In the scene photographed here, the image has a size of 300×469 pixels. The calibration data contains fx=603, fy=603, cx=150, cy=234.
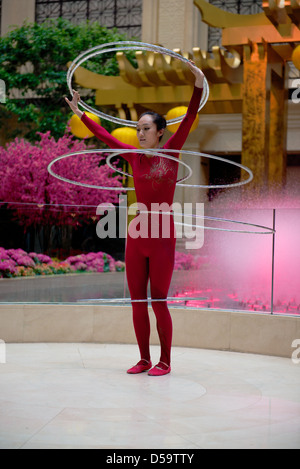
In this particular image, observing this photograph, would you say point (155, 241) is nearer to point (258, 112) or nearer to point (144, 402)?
point (144, 402)

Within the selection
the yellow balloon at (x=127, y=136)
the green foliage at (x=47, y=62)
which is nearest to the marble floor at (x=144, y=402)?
the yellow balloon at (x=127, y=136)

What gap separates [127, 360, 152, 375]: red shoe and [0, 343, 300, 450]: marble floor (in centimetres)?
8

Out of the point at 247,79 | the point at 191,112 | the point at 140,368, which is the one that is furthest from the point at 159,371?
the point at 247,79

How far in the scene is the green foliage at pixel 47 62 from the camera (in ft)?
49.7

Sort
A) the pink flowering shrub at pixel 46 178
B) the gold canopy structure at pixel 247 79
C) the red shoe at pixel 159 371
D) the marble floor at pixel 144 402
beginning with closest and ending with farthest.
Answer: the marble floor at pixel 144 402
the red shoe at pixel 159 371
the gold canopy structure at pixel 247 79
the pink flowering shrub at pixel 46 178

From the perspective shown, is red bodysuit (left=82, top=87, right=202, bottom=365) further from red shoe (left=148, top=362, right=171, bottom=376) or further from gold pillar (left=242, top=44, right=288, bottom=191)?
gold pillar (left=242, top=44, right=288, bottom=191)

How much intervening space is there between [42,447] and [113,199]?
8614 mm

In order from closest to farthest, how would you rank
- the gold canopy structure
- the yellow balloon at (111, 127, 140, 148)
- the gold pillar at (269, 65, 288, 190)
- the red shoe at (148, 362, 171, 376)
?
the red shoe at (148, 362, 171, 376), the gold canopy structure, the yellow balloon at (111, 127, 140, 148), the gold pillar at (269, 65, 288, 190)

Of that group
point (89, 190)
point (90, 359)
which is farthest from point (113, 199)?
point (90, 359)

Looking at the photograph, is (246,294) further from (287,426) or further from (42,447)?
(42,447)

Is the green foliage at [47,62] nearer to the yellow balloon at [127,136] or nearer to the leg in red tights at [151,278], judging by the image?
the yellow balloon at [127,136]

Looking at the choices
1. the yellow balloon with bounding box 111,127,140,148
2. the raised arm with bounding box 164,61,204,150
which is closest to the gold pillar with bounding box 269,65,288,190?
the yellow balloon with bounding box 111,127,140,148

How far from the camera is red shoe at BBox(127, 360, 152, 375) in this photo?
429 cm

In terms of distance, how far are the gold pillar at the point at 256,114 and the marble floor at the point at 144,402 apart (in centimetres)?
466
